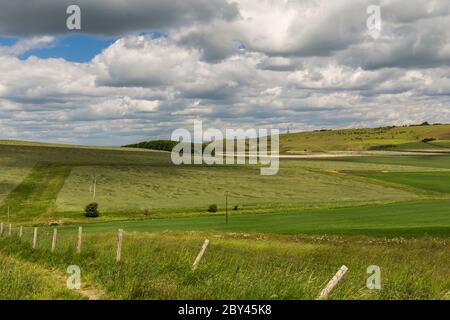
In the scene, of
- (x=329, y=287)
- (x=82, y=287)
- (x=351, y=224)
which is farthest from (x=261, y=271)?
(x=351, y=224)

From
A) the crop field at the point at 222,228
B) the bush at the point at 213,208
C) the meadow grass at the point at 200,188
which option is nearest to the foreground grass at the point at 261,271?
the crop field at the point at 222,228

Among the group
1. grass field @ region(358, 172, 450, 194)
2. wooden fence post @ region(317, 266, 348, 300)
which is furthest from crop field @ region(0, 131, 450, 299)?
wooden fence post @ region(317, 266, 348, 300)

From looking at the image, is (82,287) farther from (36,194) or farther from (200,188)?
(200,188)

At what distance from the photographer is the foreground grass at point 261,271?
12.2 metres

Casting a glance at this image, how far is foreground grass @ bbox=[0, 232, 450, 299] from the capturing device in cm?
1223

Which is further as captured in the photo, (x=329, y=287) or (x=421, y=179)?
(x=421, y=179)

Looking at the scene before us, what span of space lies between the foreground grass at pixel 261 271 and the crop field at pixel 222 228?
2.2 inches

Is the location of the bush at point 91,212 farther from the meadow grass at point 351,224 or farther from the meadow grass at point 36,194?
the meadow grass at point 351,224

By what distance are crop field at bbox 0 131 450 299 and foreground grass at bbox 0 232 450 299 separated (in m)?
0.06

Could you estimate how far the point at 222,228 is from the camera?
1649 inches

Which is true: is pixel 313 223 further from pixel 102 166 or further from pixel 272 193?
pixel 102 166

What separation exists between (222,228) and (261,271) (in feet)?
88.1

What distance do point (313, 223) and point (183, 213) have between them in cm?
2255
